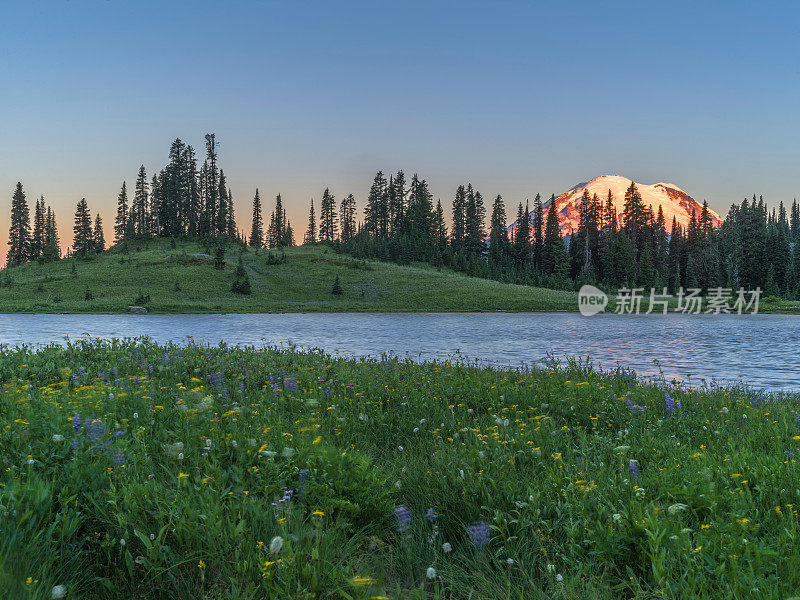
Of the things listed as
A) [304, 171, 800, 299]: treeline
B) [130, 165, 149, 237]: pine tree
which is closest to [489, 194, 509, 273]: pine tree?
[304, 171, 800, 299]: treeline

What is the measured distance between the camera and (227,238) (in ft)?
348

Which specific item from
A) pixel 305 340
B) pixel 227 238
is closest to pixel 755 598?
pixel 305 340

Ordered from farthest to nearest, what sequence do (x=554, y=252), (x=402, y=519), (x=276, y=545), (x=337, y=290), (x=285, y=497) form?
1. (x=554, y=252)
2. (x=337, y=290)
3. (x=402, y=519)
4. (x=285, y=497)
5. (x=276, y=545)

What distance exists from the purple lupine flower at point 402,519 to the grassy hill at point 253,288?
2213 inches

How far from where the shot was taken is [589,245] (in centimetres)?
11525

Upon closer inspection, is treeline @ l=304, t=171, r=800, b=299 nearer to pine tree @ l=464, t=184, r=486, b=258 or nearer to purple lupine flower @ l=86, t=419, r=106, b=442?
pine tree @ l=464, t=184, r=486, b=258

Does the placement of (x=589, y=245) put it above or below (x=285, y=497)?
above

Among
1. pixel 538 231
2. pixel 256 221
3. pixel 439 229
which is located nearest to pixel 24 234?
pixel 256 221

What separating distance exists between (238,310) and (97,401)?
54093 millimetres

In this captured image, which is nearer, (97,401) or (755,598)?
(755,598)

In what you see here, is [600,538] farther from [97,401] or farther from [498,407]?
[97,401]

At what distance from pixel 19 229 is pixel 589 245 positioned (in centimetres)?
13350

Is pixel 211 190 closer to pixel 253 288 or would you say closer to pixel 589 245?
pixel 253 288

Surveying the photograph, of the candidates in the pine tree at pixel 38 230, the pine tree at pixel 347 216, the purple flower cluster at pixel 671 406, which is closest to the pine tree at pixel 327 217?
the pine tree at pixel 347 216
